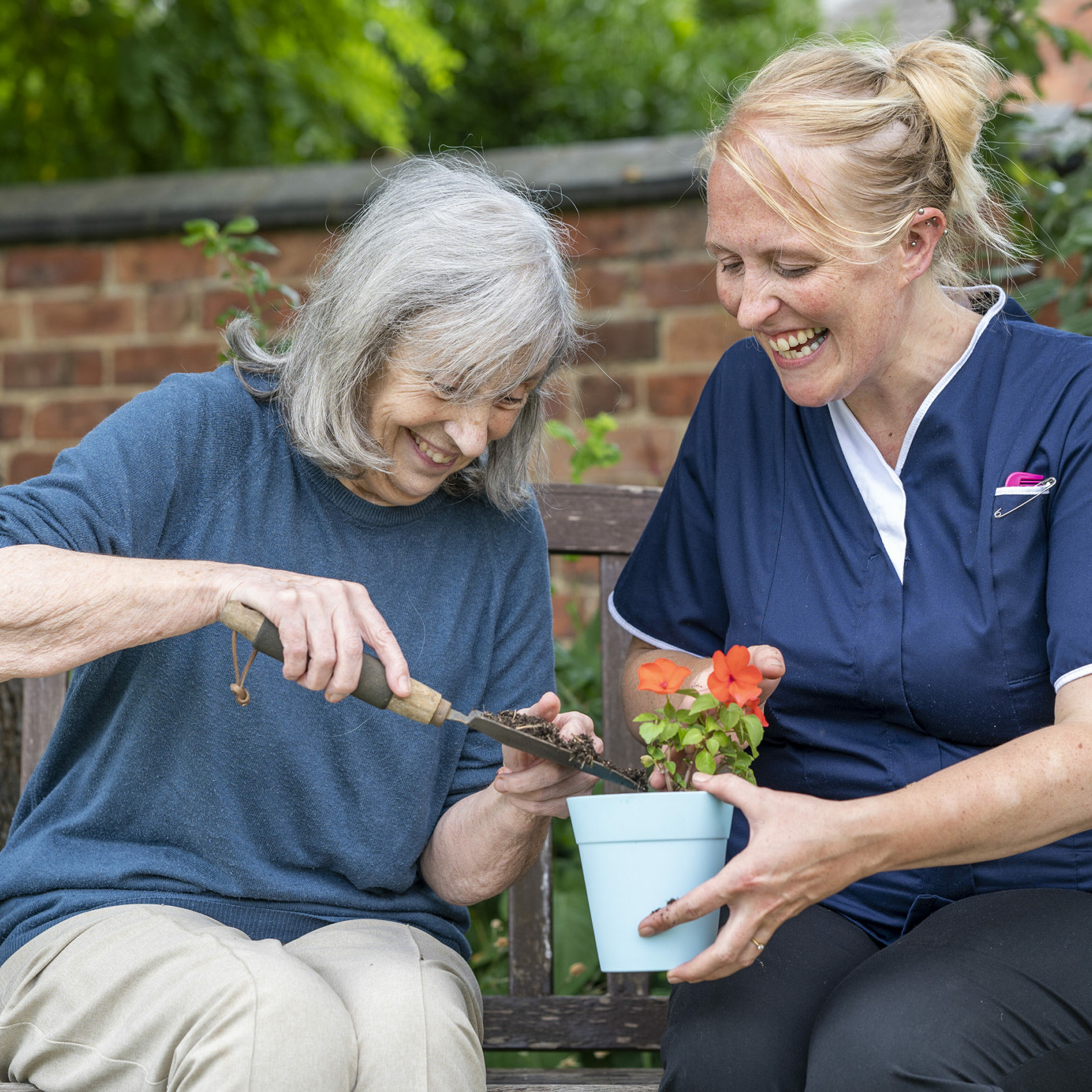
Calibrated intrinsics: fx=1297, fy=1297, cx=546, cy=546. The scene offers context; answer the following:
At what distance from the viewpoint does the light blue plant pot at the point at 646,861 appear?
1.42m

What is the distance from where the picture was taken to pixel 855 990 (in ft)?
4.85

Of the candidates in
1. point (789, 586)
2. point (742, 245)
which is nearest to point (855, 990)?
point (789, 586)

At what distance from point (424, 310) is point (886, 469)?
676mm

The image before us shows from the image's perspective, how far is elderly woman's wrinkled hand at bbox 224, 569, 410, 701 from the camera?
149 centimetres

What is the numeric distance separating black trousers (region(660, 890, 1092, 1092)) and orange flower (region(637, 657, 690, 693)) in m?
0.38

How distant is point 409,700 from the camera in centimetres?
154

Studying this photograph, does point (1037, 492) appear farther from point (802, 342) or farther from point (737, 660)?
point (737, 660)

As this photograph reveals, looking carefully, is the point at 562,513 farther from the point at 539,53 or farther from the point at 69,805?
the point at 539,53

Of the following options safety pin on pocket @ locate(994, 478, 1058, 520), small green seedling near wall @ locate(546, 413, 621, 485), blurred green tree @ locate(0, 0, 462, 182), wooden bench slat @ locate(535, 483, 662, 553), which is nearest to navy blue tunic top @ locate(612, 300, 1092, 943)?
safety pin on pocket @ locate(994, 478, 1058, 520)

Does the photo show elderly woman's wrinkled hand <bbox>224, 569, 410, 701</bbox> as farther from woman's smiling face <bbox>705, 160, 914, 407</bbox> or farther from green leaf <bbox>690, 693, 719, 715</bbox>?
woman's smiling face <bbox>705, 160, 914, 407</bbox>

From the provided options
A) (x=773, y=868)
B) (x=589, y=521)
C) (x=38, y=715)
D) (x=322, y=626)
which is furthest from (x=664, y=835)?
(x=38, y=715)

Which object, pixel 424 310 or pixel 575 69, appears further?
pixel 575 69

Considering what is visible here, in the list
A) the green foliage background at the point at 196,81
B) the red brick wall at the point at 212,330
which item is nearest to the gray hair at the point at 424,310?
the red brick wall at the point at 212,330

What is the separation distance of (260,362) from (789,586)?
86cm
